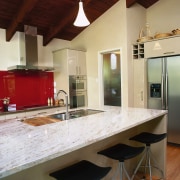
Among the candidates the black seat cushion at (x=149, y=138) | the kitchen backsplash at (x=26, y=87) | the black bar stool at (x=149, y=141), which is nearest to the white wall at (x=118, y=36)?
the kitchen backsplash at (x=26, y=87)

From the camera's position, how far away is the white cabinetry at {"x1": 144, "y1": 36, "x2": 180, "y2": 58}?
374 cm

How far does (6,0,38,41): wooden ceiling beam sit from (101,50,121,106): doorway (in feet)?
6.75

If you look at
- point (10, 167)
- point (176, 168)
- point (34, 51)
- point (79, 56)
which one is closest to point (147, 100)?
point (176, 168)

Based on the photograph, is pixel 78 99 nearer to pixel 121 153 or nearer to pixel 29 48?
pixel 29 48

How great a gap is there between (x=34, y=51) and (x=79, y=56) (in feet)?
3.85

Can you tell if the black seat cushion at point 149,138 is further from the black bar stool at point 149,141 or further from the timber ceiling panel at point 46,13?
the timber ceiling panel at point 46,13

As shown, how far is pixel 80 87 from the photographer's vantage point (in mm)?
5039

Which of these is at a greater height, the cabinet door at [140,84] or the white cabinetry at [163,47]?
the white cabinetry at [163,47]

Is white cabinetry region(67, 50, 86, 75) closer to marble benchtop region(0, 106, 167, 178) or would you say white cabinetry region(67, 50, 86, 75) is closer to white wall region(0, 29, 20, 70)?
white wall region(0, 29, 20, 70)

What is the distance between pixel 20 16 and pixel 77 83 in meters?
2.08

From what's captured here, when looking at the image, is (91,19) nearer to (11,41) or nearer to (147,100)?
(11,41)

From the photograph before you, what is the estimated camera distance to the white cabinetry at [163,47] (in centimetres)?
374

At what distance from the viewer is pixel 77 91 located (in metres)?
4.95

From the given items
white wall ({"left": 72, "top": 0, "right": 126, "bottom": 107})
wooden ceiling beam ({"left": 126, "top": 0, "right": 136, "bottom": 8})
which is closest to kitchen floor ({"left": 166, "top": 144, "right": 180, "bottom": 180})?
white wall ({"left": 72, "top": 0, "right": 126, "bottom": 107})
